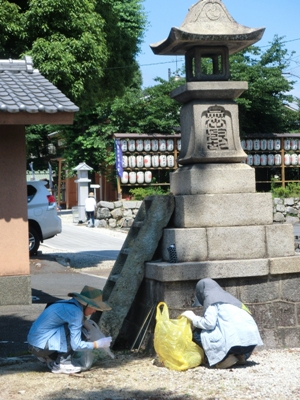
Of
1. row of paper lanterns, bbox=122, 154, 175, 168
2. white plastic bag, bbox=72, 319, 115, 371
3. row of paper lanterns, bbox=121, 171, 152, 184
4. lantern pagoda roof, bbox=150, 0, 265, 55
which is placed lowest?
white plastic bag, bbox=72, 319, 115, 371

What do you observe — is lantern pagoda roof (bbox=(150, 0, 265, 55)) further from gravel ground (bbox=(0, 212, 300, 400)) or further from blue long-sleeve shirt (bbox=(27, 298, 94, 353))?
gravel ground (bbox=(0, 212, 300, 400))

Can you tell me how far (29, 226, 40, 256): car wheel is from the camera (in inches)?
691

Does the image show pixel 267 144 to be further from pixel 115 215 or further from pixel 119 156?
pixel 115 215

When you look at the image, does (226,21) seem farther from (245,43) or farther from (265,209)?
(265,209)

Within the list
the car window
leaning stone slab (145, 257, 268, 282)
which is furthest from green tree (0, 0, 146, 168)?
leaning stone slab (145, 257, 268, 282)

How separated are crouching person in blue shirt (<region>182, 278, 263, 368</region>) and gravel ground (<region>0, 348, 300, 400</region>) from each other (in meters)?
0.14

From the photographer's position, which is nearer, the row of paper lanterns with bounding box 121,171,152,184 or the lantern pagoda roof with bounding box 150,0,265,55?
the lantern pagoda roof with bounding box 150,0,265,55

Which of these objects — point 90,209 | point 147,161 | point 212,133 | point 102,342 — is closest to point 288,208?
point 147,161

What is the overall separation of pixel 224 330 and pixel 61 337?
164 centimetres

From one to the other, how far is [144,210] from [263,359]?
2.48m

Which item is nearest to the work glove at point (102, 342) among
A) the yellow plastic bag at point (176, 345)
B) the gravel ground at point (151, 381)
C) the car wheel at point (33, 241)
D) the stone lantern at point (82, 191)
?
the gravel ground at point (151, 381)

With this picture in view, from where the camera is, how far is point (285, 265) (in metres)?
7.93

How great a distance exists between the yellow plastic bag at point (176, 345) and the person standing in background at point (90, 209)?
21.3 metres

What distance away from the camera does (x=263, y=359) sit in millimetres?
7391
